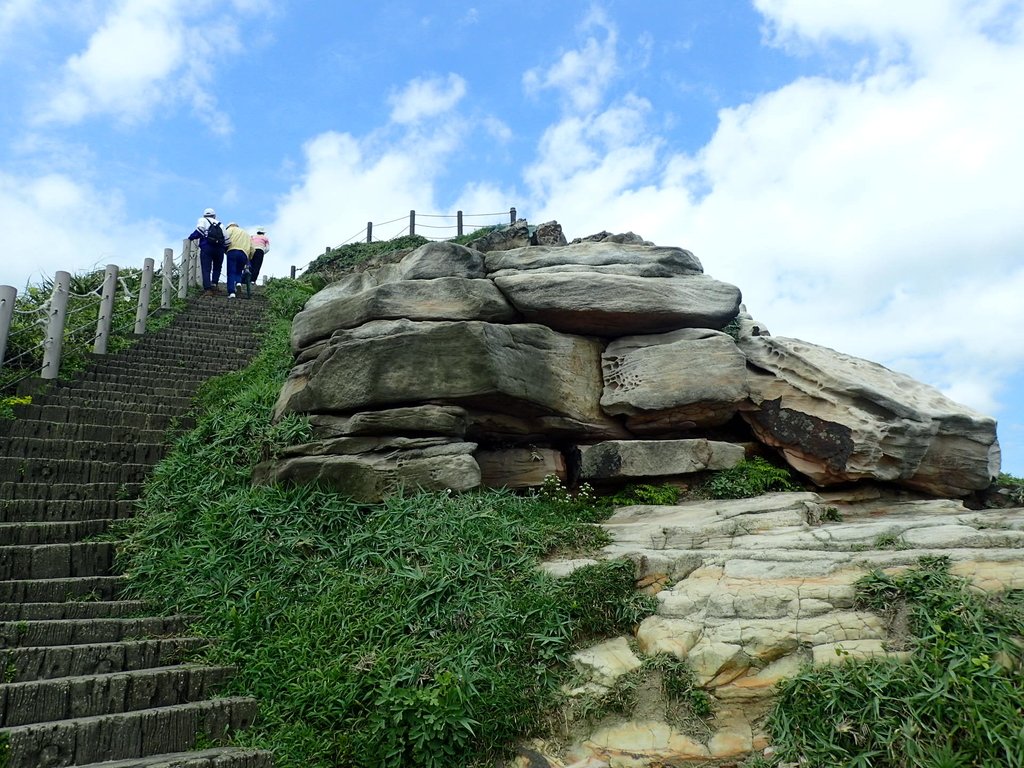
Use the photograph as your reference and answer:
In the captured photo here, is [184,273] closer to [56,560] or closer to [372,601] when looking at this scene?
[56,560]

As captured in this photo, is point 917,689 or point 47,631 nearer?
point 917,689

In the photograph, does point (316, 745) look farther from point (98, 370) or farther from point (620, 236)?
point (98, 370)

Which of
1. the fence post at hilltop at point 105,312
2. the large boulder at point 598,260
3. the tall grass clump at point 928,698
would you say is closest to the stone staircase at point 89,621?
the fence post at hilltop at point 105,312

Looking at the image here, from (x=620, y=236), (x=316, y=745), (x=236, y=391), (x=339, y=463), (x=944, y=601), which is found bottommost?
(x=316, y=745)

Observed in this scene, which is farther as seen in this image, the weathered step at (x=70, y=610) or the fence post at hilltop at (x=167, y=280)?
the fence post at hilltop at (x=167, y=280)

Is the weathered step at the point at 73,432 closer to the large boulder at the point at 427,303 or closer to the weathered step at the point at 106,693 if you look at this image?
the large boulder at the point at 427,303

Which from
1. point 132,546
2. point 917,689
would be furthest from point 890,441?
point 132,546

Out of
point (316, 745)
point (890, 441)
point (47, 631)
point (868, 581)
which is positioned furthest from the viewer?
point (890, 441)

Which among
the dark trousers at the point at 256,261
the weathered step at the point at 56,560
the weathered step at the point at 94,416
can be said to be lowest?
the weathered step at the point at 56,560

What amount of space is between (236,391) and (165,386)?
4.82ft

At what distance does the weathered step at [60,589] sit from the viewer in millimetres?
5539

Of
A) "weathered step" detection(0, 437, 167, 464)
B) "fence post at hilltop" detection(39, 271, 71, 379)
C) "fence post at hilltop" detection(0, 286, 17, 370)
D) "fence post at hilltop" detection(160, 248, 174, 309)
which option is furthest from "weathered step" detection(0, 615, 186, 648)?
"fence post at hilltop" detection(160, 248, 174, 309)

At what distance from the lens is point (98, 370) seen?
1025 cm

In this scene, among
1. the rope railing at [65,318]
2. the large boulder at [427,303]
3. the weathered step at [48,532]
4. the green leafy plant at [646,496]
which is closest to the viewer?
the weathered step at [48,532]
